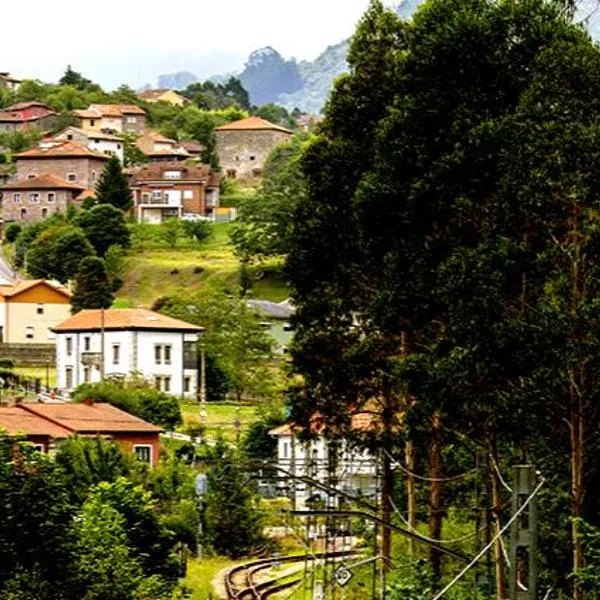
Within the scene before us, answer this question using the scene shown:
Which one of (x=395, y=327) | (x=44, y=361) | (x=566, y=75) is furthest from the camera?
(x=44, y=361)

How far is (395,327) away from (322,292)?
3.69 m

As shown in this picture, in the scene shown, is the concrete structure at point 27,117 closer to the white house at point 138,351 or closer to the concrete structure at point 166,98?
the concrete structure at point 166,98

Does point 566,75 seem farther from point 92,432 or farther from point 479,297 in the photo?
point 92,432

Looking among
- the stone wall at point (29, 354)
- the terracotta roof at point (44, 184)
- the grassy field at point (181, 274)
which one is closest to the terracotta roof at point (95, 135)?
the terracotta roof at point (44, 184)

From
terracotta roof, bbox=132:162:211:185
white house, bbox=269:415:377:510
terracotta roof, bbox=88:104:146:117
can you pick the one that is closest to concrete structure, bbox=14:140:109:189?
terracotta roof, bbox=132:162:211:185

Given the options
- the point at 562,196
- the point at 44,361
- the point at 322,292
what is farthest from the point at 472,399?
the point at 44,361

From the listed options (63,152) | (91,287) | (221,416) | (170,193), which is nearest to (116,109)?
(63,152)

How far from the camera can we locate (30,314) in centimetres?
8906

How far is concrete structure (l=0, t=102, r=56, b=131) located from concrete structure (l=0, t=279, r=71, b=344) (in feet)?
222

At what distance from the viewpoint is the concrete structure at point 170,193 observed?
124 meters

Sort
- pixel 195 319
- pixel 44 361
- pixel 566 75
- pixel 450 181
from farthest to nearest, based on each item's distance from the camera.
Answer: pixel 44 361 → pixel 195 319 → pixel 450 181 → pixel 566 75

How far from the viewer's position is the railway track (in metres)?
35.2

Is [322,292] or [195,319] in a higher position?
[322,292]

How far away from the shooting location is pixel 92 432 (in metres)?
47.3
